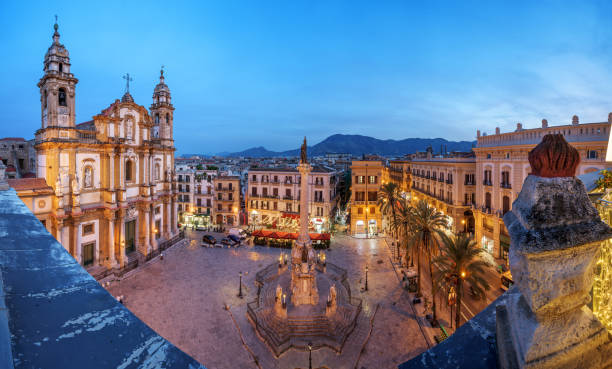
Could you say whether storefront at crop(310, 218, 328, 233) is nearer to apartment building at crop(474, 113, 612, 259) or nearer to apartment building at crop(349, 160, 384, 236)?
apartment building at crop(349, 160, 384, 236)

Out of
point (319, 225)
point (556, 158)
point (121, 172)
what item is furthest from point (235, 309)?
point (319, 225)

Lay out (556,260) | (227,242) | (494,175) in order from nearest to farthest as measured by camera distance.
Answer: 1. (556,260)
2. (494,175)
3. (227,242)

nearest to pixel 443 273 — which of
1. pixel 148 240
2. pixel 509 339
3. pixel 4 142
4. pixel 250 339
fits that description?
Answer: pixel 250 339

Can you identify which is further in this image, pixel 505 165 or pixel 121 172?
pixel 121 172

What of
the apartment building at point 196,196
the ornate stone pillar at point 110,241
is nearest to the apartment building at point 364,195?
the apartment building at point 196,196

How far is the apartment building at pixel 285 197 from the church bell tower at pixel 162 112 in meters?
13.4

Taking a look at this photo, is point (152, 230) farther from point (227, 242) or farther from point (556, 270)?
point (556, 270)

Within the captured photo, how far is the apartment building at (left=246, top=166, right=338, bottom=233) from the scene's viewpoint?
41531mm

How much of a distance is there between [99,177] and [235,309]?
1971 cm

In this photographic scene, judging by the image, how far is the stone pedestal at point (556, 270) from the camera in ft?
5.45

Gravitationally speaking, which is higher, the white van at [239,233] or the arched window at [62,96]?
the arched window at [62,96]

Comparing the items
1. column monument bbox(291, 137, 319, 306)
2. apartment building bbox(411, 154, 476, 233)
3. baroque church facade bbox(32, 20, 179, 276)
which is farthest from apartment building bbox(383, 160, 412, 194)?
baroque church facade bbox(32, 20, 179, 276)

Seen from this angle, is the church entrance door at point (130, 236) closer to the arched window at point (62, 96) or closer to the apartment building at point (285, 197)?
the arched window at point (62, 96)

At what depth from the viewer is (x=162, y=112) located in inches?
1497
